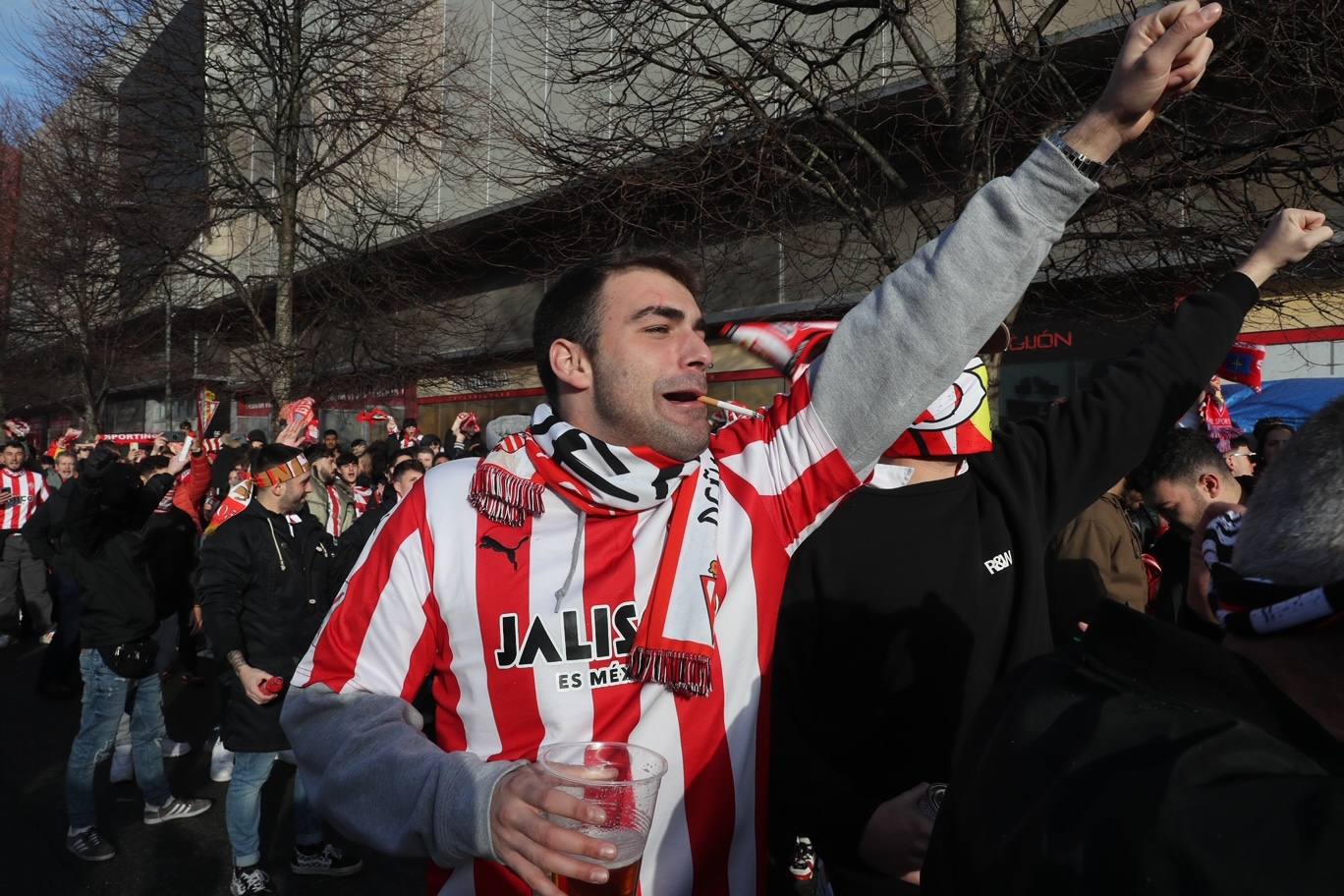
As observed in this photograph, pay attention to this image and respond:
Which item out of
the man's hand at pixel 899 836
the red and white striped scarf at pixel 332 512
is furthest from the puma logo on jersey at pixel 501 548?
the red and white striped scarf at pixel 332 512

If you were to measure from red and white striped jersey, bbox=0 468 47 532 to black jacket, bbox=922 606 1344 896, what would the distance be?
12.0 m

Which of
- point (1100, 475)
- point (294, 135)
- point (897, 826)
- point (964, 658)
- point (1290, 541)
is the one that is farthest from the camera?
point (294, 135)

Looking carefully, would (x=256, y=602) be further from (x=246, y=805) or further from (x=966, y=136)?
(x=966, y=136)

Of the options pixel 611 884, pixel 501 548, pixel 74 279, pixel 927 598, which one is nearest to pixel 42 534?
pixel 501 548

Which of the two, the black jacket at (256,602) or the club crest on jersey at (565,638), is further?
the black jacket at (256,602)

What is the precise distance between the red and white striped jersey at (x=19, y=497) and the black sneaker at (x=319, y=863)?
7.55 m

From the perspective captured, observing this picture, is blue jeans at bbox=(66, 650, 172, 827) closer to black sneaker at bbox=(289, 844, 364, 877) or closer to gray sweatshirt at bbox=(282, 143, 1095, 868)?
black sneaker at bbox=(289, 844, 364, 877)

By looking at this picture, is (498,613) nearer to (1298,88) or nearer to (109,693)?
(109,693)

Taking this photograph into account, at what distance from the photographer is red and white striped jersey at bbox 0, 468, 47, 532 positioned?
423 inches

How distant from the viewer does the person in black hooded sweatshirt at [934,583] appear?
2330 millimetres

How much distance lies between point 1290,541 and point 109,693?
6191 millimetres

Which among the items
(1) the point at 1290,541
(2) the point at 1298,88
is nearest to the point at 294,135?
(2) the point at 1298,88

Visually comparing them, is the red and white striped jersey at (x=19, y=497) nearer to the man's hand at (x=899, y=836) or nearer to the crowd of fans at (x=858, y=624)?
the crowd of fans at (x=858, y=624)

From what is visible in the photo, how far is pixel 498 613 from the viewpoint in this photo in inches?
74.5
